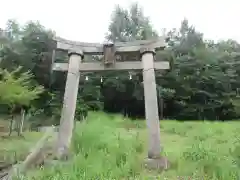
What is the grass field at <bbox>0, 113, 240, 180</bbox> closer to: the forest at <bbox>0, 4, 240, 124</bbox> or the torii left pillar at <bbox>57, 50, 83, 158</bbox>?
the torii left pillar at <bbox>57, 50, 83, 158</bbox>

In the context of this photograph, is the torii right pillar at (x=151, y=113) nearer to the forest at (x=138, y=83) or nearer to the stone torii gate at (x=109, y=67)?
the stone torii gate at (x=109, y=67)

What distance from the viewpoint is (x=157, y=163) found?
15.9 ft

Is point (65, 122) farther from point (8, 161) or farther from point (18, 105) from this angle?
point (18, 105)

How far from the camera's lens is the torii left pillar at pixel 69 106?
5.26 meters

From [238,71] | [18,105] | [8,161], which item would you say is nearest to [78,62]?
[8,161]

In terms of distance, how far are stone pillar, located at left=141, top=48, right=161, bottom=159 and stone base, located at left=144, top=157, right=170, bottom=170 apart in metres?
0.10

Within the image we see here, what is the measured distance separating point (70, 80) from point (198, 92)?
519 inches

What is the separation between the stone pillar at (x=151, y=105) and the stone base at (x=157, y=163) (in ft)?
0.34

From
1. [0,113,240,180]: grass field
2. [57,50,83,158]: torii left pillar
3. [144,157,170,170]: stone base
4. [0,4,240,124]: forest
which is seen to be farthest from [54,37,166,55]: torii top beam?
[0,4,240,124]: forest

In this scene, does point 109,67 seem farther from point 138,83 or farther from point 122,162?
point 138,83

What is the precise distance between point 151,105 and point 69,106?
1.55m

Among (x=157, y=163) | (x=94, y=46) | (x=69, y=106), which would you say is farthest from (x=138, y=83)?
(x=157, y=163)

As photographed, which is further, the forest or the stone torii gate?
the forest

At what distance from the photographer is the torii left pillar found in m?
5.26
